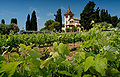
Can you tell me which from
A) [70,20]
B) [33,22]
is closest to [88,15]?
[70,20]

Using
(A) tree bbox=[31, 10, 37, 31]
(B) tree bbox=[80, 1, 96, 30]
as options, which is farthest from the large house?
(A) tree bbox=[31, 10, 37, 31]

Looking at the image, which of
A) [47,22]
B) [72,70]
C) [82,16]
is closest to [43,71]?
[72,70]

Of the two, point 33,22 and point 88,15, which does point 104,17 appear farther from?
point 33,22

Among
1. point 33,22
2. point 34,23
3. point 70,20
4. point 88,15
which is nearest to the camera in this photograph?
point 88,15

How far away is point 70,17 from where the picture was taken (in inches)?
2170

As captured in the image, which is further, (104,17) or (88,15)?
(104,17)

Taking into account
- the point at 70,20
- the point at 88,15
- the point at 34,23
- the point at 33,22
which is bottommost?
the point at 34,23

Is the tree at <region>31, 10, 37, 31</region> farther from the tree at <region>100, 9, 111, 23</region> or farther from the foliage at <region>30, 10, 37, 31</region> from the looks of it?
the tree at <region>100, 9, 111, 23</region>

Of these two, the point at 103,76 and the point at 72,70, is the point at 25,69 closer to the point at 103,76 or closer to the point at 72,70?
the point at 72,70

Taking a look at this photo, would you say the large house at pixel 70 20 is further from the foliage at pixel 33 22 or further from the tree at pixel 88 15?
the foliage at pixel 33 22

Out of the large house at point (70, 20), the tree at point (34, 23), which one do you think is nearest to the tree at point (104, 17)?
the large house at point (70, 20)

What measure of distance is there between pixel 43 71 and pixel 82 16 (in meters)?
41.4

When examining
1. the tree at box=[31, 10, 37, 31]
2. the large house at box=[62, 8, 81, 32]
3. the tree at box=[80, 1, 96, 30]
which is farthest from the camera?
the large house at box=[62, 8, 81, 32]

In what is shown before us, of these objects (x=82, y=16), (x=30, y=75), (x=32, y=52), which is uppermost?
(x=82, y=16)
